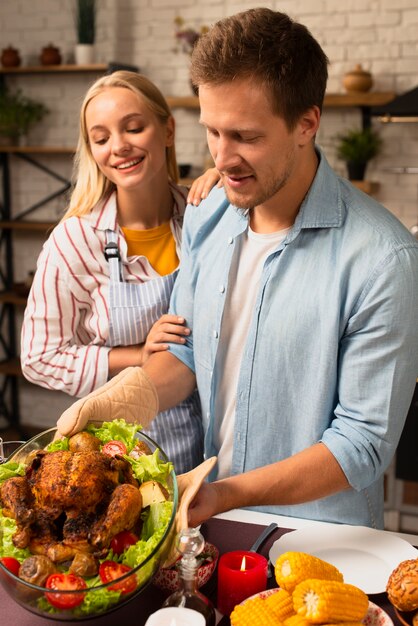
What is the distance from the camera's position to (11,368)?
523cm

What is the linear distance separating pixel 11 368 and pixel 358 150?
8.79 feet

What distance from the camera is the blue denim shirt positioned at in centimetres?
157

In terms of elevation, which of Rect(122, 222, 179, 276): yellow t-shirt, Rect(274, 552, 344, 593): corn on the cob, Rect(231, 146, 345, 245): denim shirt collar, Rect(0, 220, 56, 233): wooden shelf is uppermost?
Rect(231, 146, 345, 245): denim shirt collar

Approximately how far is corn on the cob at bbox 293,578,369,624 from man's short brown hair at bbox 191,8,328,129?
0.92m

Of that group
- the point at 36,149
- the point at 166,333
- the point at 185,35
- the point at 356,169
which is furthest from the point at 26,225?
the point at 166,333

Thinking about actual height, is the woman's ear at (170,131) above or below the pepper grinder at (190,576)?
above

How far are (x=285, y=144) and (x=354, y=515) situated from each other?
84cm

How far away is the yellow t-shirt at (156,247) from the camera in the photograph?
7.36 ft

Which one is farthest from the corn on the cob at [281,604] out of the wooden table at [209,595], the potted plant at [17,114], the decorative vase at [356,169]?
the potted plant at [17,114]

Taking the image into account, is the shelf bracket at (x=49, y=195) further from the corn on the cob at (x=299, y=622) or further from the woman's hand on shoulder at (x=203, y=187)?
the corn on the cob at (x=299, y=622)

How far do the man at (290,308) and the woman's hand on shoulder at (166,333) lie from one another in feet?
0.37

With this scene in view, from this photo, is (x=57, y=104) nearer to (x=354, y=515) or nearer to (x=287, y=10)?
(x=287, y=10)

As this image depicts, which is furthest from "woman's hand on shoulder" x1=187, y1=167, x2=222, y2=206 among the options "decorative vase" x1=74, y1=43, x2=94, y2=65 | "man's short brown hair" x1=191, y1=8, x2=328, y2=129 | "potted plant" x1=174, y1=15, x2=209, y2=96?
"decorative vase" x1=74, y1=43, x2=94, y2=65

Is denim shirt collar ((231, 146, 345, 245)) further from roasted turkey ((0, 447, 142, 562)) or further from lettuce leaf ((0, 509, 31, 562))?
lettuce leaf ((0, 509, 31, 562))
